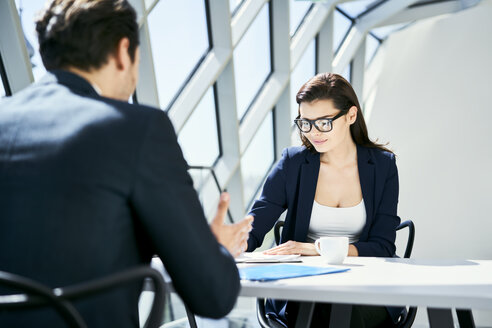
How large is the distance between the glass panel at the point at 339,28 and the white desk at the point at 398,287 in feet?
24.7

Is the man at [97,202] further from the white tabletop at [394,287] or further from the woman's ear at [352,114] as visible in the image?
the woman's ear at [352,114]

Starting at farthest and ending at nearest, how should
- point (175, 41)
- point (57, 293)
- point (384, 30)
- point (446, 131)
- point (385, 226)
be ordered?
1. point (384, 30)
2. point (446, 131)
3. point (175, 41)
4. point (385, 226)
5. point (57, 293)

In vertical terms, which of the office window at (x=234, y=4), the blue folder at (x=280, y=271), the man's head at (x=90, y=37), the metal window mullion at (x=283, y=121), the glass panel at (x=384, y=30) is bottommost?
the metal window mullion at (x=283, y=121)

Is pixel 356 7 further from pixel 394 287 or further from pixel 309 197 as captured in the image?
pixel 394 287

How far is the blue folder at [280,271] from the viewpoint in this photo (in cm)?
134

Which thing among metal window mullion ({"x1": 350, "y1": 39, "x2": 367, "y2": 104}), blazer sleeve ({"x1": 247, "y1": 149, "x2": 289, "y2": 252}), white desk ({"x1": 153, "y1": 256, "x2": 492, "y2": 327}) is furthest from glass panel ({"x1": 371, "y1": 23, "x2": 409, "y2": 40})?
white desk ({"x1": 153, "y1": 256, "x2": 492, "y2": 327})

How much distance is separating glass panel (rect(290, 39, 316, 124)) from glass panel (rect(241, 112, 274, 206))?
439 millimetres

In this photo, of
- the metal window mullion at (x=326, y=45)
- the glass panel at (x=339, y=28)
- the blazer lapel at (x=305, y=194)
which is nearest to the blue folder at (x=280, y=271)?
the blazer lapel at (x=305, y=194)

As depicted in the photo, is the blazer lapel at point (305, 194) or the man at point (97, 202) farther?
the blazer lapel at point (305, 194)

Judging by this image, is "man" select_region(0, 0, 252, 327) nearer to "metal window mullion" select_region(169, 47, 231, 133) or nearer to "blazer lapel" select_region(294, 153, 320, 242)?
"blazer lapel" select_region(294, 153, 320, 242)

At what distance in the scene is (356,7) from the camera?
27.5 ft

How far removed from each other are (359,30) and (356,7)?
0.51 metres

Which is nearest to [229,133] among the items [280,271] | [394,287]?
[280,271]

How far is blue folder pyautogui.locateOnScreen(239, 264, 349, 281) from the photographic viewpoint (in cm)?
134
